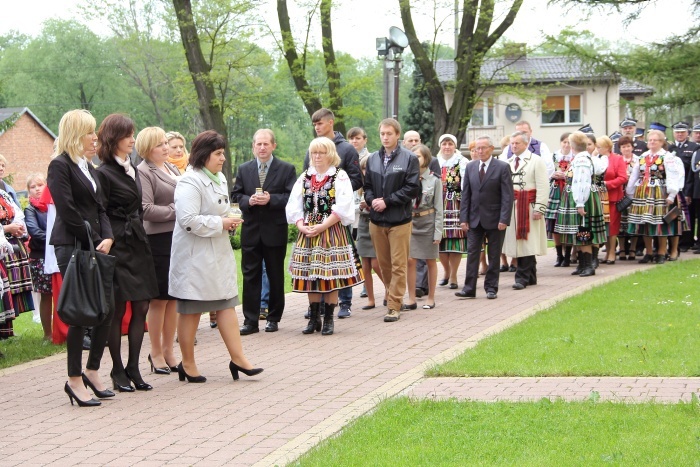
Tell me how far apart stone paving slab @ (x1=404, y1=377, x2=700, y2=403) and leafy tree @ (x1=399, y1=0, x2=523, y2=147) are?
60.1 ft

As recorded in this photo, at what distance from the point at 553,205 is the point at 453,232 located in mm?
2305

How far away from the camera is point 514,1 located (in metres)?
24.6

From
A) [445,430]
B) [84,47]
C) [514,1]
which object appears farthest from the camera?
[84,47]

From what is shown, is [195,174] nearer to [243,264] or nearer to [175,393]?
[175,393]

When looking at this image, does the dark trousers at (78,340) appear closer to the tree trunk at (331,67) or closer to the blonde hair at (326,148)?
the blonde hair at (326,148)

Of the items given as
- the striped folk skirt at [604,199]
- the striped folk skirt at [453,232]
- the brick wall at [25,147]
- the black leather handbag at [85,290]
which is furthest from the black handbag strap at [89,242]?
the brick wall at [25,147]

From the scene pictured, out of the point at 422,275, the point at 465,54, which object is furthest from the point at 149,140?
the point at 465,54

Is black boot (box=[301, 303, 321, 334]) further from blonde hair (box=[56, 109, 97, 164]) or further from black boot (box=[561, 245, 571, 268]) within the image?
black boot (box=[561, 245, 571, 268])

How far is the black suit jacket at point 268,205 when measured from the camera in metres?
10.8

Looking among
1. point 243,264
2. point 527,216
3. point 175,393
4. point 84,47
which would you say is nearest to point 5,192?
point 243,264

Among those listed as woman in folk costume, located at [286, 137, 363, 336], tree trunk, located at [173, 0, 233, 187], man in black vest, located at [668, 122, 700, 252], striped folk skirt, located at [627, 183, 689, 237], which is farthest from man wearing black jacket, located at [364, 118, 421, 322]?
tree trunk, located at [173, 0, 233, 187]

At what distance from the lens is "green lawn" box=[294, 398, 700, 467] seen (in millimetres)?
5480

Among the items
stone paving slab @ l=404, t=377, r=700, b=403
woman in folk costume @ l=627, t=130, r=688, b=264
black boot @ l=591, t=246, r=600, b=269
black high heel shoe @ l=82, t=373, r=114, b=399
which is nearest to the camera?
stone paving slab @ l=404, t=377, r=700, b=403

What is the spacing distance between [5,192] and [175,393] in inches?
141
